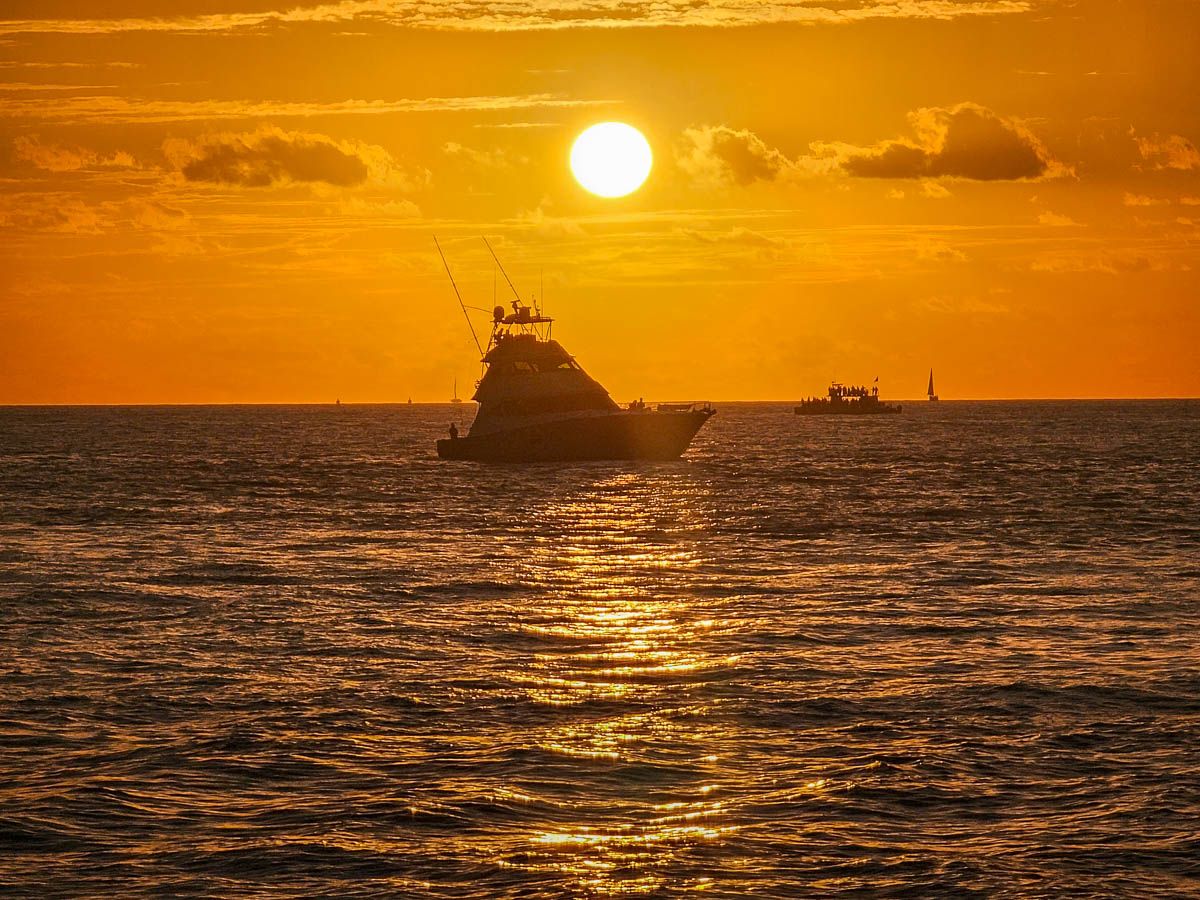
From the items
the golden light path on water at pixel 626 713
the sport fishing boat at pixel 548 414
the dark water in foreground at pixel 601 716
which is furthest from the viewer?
the sport fishing boat at pixel 548 414

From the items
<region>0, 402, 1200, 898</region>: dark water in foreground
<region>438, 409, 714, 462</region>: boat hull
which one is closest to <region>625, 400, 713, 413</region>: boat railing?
<region>438, 409, 714, 462</region>: boat hull

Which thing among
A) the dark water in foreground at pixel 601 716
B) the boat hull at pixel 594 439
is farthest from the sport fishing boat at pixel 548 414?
the dark water in foreground at pixel 601 716

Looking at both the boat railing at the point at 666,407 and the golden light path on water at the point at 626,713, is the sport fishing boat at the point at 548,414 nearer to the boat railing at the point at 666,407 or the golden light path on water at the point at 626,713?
the boat railing at the point at 666,407

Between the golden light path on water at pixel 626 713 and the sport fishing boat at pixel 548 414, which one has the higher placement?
the sport fishing boat at pixel 548 414

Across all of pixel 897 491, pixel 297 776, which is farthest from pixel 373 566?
pixel 897 491

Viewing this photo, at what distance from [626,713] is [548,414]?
76.2 metres

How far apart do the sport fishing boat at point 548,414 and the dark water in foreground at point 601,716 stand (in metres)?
45.4

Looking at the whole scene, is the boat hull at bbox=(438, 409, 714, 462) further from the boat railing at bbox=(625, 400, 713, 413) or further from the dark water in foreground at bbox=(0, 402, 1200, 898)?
the dark water in foreground at bbox=(0, 402, 1200, 898)

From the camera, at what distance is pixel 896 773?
59.0ft

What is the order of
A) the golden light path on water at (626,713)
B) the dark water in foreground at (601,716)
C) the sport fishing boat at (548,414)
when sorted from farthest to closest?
the sport fishing boat at (548,414)
the golden light path on water at (626,713)
the dark water in foreground at (601,716)

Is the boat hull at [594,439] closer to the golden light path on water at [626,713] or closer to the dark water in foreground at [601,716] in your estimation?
the dark water in foreground at [601,716]

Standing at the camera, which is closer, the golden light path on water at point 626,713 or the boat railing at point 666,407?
the golden light path on water at point 626,713

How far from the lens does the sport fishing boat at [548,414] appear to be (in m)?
96.9

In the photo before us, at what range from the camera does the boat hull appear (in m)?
96.9
